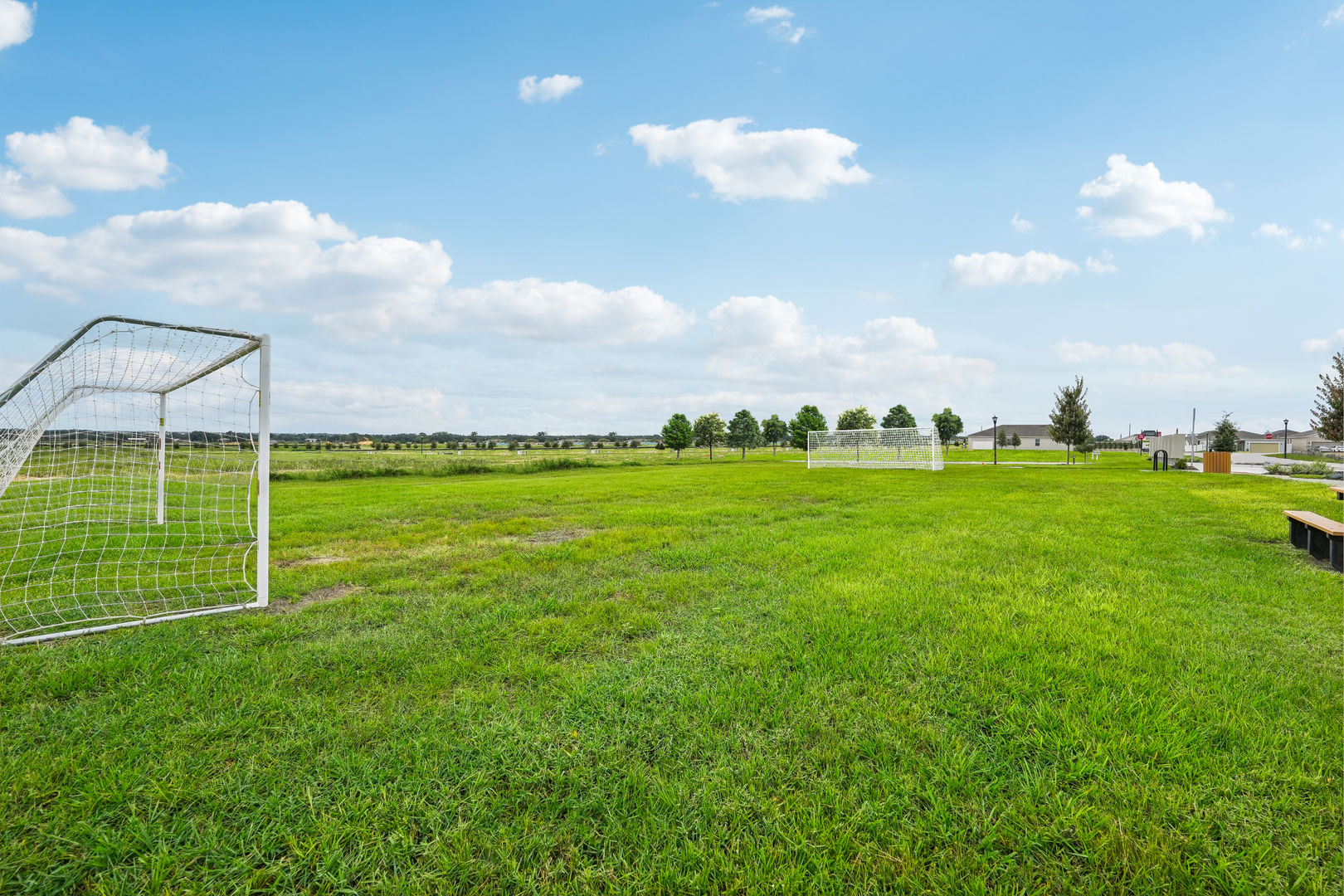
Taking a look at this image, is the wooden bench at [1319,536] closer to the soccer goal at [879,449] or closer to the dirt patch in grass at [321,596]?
the dirt patch in grass at [321,596]

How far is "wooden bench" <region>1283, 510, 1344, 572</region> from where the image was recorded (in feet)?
19.0

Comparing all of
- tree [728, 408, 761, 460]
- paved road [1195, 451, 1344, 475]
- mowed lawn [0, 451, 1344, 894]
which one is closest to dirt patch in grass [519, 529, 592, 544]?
mowed lawn [0, 451, 1344, 894]

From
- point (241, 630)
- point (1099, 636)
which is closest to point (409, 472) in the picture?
point (241, 630)

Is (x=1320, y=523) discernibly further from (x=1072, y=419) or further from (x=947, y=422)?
(x=947, y=422)

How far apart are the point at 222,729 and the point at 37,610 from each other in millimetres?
3779

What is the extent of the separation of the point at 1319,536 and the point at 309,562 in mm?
12134

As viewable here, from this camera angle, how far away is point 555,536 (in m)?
8.33

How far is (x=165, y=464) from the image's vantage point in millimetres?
8500

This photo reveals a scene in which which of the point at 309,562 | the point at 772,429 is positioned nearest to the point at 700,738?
the point at 309,562

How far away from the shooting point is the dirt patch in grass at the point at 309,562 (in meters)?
6.54

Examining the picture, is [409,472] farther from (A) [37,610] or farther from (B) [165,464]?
(A) [37,610]

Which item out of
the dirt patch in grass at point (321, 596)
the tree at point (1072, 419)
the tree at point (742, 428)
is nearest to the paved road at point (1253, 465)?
the tree at point (1072, 419)

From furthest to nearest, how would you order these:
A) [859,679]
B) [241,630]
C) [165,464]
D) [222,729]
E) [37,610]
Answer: [165,464], [37,610], [241,630], [859,679], [222,729]

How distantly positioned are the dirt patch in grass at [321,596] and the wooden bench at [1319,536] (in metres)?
9.94
